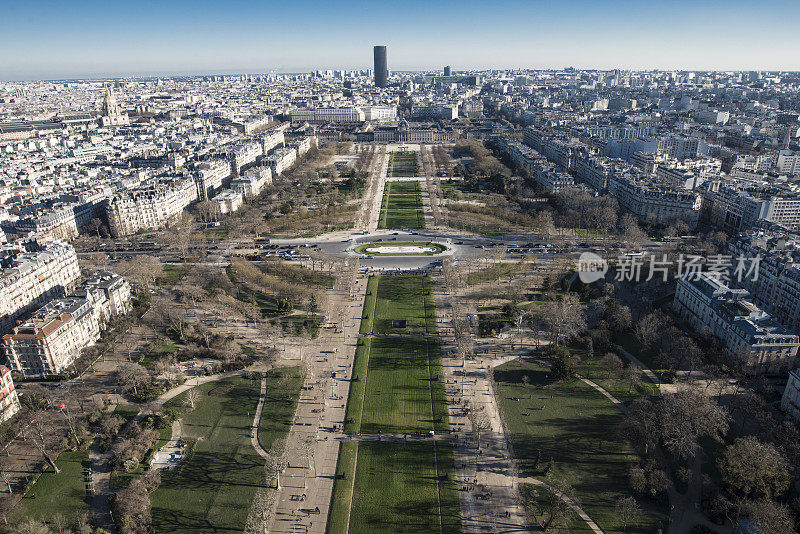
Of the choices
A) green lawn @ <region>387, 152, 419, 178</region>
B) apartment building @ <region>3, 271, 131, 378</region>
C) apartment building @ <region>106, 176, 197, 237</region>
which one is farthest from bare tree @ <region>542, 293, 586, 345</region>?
green lawn @ <region>387, 152, 419, 178</region>

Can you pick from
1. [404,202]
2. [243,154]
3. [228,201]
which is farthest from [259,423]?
[243,154]

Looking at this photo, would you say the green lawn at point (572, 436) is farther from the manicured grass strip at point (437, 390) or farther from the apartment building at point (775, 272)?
the apartment building at point (775, 272)

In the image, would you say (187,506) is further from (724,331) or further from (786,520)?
(724,331)

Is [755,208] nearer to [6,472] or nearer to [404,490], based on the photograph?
[404,490]

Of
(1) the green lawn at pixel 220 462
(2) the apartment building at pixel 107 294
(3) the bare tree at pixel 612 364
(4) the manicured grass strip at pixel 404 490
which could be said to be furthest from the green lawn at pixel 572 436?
(2) the apartment building at pixel 107 294

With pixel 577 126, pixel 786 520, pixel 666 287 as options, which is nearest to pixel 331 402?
pixel 786 520

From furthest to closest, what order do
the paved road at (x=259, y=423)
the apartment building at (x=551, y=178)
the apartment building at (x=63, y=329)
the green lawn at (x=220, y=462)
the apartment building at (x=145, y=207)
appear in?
the apartment building at (x=551, y=178)
the apartment building at (x=145, y=207)
the apartment building at (x=63, y=329)
the paved road at (x=259, y=423)
the green lawn at (x=220, y=462)
